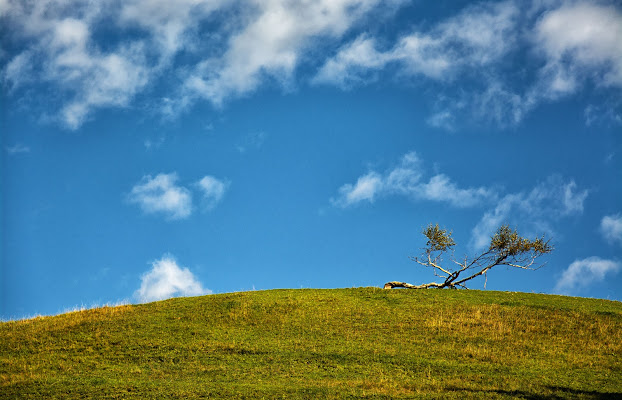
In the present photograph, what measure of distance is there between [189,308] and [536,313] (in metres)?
25.6

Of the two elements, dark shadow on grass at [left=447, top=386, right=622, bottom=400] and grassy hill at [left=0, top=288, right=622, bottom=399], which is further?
grassy hill at [left=0, top=288, right=622, bottom=399]

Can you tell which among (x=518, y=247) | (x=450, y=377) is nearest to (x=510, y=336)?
(x=450, y=377)

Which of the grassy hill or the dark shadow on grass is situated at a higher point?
the grassy hill

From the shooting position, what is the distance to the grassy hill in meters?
25.5

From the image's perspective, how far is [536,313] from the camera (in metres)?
40.6

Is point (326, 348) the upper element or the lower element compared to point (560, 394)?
upper

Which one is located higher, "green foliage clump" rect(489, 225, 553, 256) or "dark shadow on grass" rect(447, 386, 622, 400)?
"green foliage clump" rect(489, 225, 553, 256)

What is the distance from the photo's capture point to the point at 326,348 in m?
32.0

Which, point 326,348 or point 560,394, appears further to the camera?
point 326,348

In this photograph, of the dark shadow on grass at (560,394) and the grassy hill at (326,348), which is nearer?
the dark shadow on grass at (560,394)

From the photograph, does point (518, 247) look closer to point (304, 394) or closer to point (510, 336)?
point (510, 336)

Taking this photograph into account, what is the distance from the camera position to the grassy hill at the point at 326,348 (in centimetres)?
2547

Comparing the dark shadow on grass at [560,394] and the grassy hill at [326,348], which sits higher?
the grassy hill at [326,348]

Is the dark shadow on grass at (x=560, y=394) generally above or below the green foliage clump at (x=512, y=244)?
below
